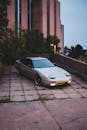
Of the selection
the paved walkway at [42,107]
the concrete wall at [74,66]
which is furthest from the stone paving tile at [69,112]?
the concrete wall at [74,66]

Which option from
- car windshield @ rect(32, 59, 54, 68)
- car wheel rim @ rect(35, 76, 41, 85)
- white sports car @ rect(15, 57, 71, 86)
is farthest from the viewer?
car windshield @ rect(32, 59, 54, 68)

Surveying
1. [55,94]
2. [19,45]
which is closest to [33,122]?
[55,94]

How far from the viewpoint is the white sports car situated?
15.2 metres

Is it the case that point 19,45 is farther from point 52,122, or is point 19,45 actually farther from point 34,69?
point 52,122

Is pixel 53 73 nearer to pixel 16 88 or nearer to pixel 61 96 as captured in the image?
pixel 16 88

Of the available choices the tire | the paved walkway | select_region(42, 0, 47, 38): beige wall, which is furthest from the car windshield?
select_region(42, 0, 47, 38): beige wall

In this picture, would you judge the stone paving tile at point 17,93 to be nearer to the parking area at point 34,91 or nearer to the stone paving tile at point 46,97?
the parking area at point 34,91

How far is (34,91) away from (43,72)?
203 cm

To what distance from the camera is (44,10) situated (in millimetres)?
88000

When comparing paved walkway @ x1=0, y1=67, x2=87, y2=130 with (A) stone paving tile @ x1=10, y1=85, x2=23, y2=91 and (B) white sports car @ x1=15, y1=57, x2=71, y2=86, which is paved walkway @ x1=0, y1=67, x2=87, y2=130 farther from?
(B) white sports car @ x1=15, y1=57, x2=71, y2=86

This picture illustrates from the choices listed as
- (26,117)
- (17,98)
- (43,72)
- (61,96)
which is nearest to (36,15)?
(43,72)

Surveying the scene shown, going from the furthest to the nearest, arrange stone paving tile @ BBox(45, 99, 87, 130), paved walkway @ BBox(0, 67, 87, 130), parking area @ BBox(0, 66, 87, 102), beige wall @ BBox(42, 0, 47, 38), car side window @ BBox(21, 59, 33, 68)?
beige wall @ BBox(42, 0, 47, 38) → car side window @ BBox(21, 59, 33, 68) → parking area @ BBox(0, 66, 87, 102) → paved walkway @ BBox(0, 67, 87, 130) → stone paving tile @ BBox(45, 99, 87, 130)

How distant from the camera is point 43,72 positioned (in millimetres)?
15953

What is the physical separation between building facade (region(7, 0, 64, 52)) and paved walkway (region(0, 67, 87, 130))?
55741 millimetres
